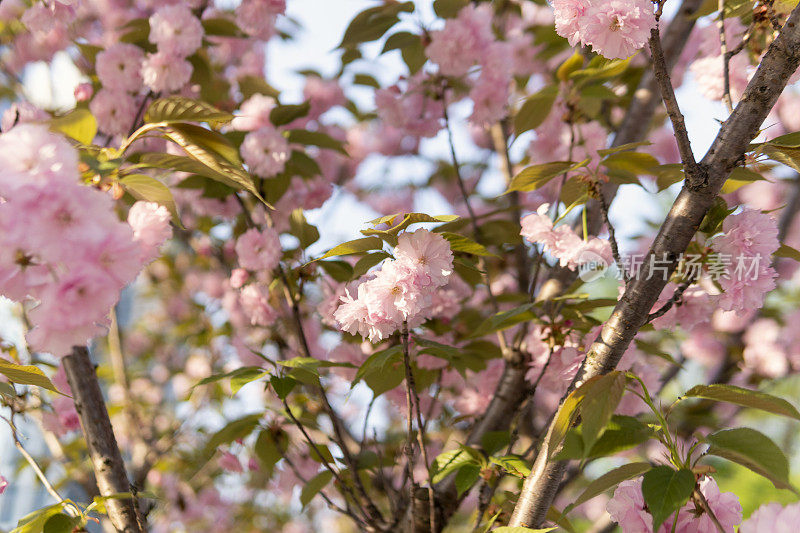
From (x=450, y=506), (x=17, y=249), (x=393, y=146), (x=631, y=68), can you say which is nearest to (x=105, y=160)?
(x=17, y=249)

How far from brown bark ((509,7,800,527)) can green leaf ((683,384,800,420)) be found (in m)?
0.10

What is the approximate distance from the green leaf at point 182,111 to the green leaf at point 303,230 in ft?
1.27

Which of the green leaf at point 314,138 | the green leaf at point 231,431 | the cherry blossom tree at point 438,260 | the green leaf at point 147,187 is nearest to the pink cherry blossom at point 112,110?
the cherry blossom tree at point 438,260

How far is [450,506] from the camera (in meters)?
1.15

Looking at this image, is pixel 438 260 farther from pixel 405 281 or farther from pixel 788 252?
pixel 788 252

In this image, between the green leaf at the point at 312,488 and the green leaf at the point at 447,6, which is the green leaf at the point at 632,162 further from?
the green leaf at the point at 312,488

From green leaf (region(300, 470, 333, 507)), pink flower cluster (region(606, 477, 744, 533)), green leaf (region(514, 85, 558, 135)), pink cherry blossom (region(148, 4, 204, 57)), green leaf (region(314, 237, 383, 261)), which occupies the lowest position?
pink flower cluster (region(606, 477, 744, 533))

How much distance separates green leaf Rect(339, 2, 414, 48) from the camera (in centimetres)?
129

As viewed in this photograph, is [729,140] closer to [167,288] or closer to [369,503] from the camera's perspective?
[369,503]

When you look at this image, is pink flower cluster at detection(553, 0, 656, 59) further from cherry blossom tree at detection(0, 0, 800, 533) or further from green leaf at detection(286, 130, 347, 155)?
green leaf at detection(286, 130, 347, 155)

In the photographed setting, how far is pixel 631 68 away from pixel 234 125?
40.8 inches

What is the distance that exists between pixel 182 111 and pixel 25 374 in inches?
16.4

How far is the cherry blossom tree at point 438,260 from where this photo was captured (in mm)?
664

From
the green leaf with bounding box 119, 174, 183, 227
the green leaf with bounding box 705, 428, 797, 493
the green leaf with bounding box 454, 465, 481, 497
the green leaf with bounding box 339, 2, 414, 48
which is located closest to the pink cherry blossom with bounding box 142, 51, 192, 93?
the green leaf with bounding box 339, 2, 414, 48
